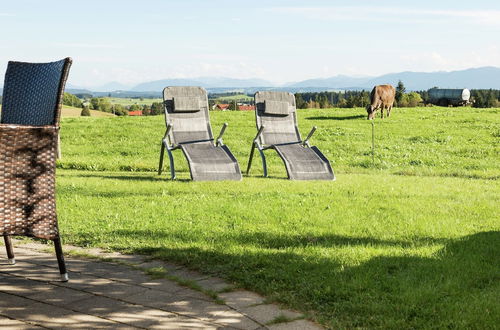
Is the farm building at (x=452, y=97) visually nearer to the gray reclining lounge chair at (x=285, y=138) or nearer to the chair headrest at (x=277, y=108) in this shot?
the gray reclining lounge chair at (x=285, y=138)

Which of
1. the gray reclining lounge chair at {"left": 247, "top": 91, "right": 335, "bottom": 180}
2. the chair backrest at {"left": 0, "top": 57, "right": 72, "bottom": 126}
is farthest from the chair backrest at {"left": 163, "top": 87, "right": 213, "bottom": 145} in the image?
the chair backrest at {"left": 0, "top": 57, "right": 72, "bottom": 126}

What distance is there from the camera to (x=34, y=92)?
12.5 ft

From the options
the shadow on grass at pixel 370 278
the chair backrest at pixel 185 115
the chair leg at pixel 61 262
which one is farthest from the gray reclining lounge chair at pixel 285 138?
the chair leg at pixel 61 262

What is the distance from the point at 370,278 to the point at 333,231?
1345mm

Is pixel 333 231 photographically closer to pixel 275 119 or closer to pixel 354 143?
pixel 275 119

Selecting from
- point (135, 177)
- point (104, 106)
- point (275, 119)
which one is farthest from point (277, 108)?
point (104, 106)

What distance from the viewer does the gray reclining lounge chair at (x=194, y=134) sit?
8664mm

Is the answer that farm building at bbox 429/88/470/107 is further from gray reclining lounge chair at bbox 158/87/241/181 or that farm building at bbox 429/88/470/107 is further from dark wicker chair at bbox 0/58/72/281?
dark wicker chair at bbox 0/58/72/281

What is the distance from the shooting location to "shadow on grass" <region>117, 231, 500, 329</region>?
3064 mm

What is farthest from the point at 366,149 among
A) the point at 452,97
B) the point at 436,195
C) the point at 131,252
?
the point at 452,97

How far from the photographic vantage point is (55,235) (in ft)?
11.1

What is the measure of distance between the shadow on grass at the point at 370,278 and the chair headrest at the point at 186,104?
5.02m

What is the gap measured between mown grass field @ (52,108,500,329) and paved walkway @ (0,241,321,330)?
0.63 feet

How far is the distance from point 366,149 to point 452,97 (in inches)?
1010
